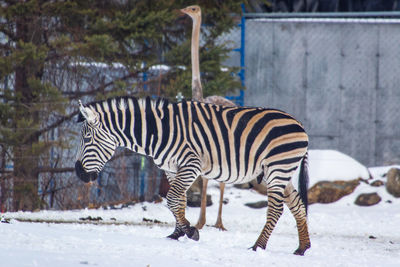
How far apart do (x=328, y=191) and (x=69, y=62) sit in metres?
5.23

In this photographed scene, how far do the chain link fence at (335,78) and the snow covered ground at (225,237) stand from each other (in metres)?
1.21

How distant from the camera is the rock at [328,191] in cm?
1207

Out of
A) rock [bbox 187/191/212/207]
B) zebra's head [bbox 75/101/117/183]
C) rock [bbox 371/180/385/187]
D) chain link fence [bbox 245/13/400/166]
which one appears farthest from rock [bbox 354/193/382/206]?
zebra's head [bbox 75/101/117/183]

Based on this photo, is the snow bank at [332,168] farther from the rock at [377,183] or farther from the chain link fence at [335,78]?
the chain link fence at [335,78]

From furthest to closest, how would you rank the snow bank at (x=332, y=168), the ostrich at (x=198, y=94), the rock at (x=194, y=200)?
the snow bank at (x=332, y=168) → the rock at (x=194, y=200) → the ostrich at (x=198, y=94)

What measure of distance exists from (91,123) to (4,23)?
16.7 ft

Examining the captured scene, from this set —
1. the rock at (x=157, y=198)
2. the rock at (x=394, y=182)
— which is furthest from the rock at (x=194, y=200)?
the rock at (x=394, y=182)

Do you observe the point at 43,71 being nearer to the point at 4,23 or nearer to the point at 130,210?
the point at 4,23

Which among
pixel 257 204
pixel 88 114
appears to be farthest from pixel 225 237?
pixel 257 204

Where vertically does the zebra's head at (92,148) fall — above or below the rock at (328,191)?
above

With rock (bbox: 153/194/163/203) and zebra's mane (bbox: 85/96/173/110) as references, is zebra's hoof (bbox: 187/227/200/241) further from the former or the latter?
rock (bbox: 153/194/163/203)

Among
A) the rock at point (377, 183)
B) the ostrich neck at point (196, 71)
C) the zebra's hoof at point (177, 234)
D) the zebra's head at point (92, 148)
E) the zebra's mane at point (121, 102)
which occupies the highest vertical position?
the ostrich neck at point (196, 71)

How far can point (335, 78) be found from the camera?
47.2ft

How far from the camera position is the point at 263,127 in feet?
22.7
